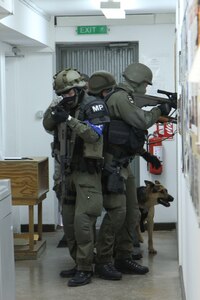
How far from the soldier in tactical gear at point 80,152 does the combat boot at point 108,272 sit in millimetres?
169

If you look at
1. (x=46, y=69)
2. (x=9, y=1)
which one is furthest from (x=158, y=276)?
(x=46, y=69)

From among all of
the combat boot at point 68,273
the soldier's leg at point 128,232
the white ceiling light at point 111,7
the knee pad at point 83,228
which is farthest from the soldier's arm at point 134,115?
the combat boot at point 68,273

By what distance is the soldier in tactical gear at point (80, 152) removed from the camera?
5039 mm

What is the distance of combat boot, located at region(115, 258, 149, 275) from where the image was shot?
18.3 feet

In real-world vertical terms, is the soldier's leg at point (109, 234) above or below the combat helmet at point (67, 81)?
below

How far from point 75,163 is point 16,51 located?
2.68 m

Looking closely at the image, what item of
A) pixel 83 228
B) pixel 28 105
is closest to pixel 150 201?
pixel 83 228

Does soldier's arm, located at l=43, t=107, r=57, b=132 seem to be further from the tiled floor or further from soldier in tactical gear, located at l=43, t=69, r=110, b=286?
the tiled floor

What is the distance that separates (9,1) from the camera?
188 inches

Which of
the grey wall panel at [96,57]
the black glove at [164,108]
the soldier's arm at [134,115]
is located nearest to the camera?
the soldier's arm at [134,115]

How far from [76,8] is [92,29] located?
652mm

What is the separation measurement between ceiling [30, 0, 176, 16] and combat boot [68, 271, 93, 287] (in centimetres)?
268

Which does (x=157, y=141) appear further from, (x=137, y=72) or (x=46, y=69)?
(x=137, y=72)

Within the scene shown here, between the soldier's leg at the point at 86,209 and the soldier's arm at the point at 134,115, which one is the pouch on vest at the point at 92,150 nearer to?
the soldier's leg at the point at 86,209
